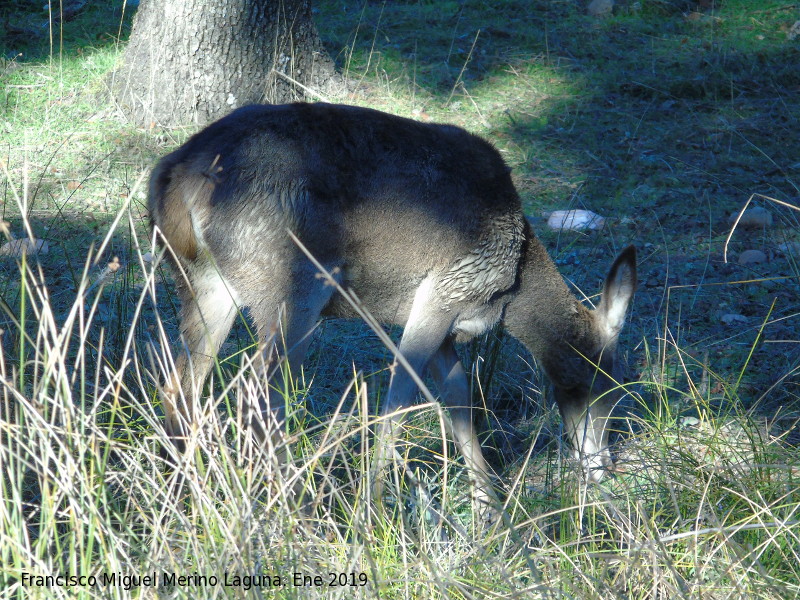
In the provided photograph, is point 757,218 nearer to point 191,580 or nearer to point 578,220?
point 578,220

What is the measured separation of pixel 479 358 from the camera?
4.71m

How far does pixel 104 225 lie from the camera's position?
6195mm

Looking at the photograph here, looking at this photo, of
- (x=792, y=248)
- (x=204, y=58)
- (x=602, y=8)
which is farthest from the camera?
(x=602, y=8)

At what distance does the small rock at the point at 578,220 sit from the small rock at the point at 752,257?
103 centimetres

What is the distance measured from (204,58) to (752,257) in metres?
4.58

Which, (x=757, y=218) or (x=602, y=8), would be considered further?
(x=602, y=8)

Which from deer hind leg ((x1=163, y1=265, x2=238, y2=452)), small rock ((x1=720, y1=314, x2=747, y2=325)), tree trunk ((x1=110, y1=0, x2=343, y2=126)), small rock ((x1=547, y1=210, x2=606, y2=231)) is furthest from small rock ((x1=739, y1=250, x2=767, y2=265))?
deer hind leg ((x1=163, y1=265, x2=238, y2=452))

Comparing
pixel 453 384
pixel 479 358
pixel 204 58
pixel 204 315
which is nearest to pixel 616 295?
pixel 479 358

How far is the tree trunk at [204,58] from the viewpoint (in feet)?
22.9

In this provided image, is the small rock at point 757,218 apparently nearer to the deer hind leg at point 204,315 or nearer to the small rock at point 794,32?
the small rock at point 794,32

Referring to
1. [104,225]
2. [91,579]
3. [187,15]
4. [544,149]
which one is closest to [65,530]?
[91,579]

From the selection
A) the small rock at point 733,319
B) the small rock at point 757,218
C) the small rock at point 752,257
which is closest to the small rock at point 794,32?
the small rock at point 757,218

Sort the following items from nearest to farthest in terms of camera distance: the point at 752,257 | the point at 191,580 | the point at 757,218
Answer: the point at 191,580 → the point at 752,257 → the point at 757,218

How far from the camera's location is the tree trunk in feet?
22.9
